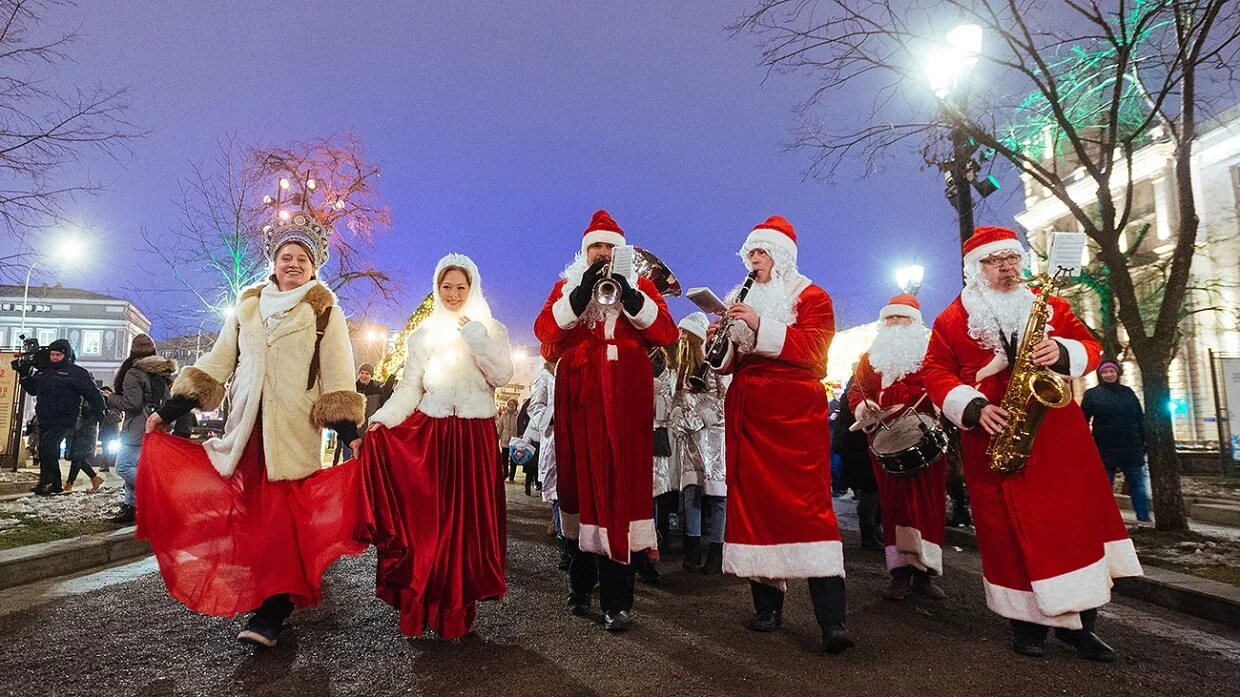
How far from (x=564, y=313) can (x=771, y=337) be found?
127 cm

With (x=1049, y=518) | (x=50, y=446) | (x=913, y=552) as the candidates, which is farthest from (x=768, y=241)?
(x=50, y=446)

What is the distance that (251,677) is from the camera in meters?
3.29

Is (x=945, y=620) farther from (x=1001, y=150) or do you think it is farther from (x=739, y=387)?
(x=1001, y=150)

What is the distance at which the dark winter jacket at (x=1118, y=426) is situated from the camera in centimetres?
889

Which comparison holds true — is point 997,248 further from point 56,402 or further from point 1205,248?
point 1205,248

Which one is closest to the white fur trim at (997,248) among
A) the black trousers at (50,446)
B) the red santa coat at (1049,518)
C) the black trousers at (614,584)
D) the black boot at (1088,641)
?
the red santa coat at (1049,518)

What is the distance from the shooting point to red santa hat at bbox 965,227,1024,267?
14.4ft

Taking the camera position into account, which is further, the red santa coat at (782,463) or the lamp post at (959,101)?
the lamp post at (959,101)

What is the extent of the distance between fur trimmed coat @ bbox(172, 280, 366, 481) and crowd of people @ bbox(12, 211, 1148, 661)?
0.04ft

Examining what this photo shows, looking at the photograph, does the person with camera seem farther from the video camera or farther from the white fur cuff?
the white fur cuff

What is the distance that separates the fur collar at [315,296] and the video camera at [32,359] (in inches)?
332

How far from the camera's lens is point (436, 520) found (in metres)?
4.11

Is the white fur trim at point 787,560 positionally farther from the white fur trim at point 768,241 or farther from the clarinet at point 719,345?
the white fur trim at point 768,241

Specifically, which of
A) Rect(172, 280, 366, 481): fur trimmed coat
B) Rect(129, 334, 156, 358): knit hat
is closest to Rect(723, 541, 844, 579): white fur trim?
Rect(172, 280, 366, 481): fur trimmed coat
